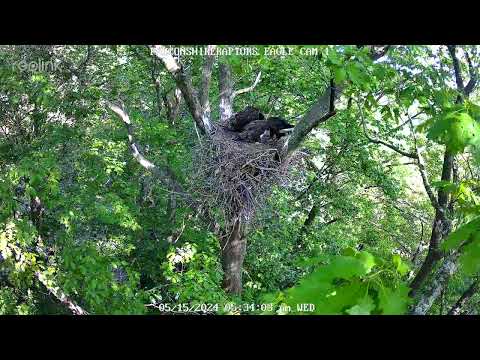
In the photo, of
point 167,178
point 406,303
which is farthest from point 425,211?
point 406,303

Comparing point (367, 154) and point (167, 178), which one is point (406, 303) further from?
point (367, 154)

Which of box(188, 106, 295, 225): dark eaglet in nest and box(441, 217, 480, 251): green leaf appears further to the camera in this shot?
box(188, 106, 295, 225): dark eaglet in nest

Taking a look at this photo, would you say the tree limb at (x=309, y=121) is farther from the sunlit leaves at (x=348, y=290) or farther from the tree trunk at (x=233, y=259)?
the sunlit leaves at (x=348, y=290)

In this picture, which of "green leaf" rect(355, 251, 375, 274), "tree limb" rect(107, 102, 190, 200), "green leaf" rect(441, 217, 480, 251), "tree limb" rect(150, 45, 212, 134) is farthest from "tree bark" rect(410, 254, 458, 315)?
"tree limb" rect(107, 102, 190, 200)

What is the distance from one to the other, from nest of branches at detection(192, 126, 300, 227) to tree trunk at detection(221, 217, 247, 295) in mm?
1251

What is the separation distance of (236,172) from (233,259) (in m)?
2.20

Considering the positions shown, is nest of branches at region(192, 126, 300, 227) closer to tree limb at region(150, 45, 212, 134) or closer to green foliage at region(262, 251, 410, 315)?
tree limb at region(150, 45, 212, 134)

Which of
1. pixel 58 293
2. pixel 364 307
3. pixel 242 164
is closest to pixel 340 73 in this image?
pixel 364 307

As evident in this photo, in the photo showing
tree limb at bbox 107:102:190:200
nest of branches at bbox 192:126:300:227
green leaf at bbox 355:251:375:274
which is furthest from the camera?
tree limb at bbox 107:102:190:200

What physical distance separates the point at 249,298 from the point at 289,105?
3497mm

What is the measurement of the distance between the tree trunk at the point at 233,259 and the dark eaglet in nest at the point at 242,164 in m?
1.18

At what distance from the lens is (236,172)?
5.43 m

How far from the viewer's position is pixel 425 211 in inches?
416

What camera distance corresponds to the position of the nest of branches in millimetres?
5414
